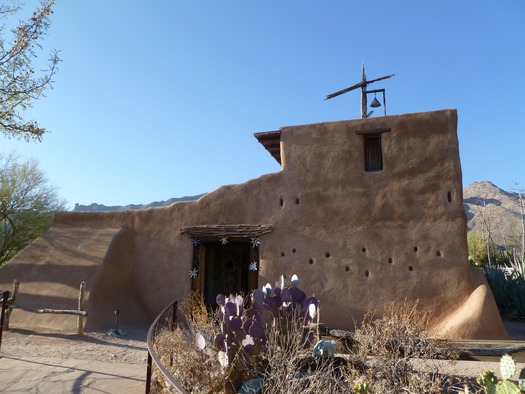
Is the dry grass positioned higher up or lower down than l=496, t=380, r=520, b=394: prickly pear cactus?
lower down

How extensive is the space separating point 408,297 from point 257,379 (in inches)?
246

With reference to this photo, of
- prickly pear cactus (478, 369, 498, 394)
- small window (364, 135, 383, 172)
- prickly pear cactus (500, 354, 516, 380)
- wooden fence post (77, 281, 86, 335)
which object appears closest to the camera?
prickly pear cactus (478, 369, 498, 394)

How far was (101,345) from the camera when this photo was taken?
8812 mm

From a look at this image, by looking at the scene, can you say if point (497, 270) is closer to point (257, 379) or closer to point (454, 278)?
point (454, 278)

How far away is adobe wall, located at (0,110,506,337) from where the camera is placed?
957cm

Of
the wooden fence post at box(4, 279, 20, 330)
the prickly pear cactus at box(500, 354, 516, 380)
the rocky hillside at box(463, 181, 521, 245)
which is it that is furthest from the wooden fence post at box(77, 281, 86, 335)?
the rocky hillside at box(463, 181, 521, 245)

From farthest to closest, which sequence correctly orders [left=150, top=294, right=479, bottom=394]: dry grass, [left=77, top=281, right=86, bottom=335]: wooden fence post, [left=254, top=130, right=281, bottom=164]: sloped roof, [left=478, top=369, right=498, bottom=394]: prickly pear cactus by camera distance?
[left=254, top=130, right=281, bottom=164]: sloped roof < [left=77, top=281, right=86, bottom=335]: wooden fence post < [left=150, top=294, right=479, bottom=394]: dry grass < [left=478, top=369, right=498, bottom=394]: prickly pear cactus

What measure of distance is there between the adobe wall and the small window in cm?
25

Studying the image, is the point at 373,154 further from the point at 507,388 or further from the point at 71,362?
the point at 71,362

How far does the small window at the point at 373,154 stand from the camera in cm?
1084

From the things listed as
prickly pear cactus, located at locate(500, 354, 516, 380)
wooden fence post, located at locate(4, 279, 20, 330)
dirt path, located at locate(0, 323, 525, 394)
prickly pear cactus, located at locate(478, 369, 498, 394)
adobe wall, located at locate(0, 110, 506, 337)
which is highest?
adobe wall, located at locate(0, 110, 506, 337)

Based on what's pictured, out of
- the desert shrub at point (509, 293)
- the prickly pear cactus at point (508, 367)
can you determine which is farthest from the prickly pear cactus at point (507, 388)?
the desert shrub at point (509, 293)

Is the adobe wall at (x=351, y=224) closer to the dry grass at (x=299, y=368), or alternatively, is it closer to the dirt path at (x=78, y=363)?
the dirt path at (x=78, y=363)

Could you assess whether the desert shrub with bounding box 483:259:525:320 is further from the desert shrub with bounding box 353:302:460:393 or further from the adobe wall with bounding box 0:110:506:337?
the desert shrub with bounding box 353:302:460:393
